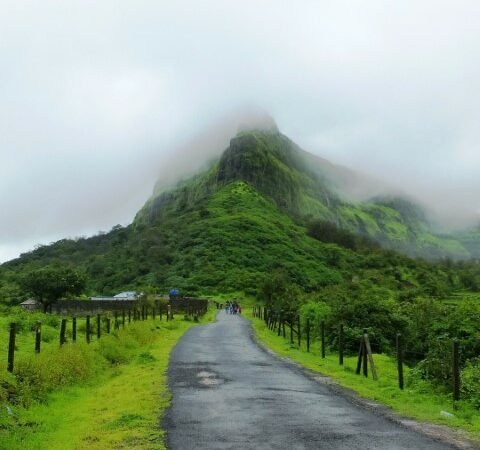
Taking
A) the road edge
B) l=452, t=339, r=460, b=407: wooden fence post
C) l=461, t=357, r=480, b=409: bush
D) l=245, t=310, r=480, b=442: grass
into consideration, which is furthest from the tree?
l=452, t=339, r=460, b=407: wooden fence post

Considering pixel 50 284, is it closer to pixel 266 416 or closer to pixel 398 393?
pixel 398 393

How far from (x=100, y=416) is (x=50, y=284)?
244 ft

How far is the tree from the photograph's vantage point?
82812 mm

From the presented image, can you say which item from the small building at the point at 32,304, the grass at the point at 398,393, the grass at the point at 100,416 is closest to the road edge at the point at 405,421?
the grass at the point at 398,393

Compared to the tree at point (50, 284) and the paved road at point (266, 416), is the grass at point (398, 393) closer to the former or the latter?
the paved road at point (266, 416)


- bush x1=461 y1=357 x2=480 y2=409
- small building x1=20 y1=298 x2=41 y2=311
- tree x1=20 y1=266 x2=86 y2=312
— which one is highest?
tree x1=20 y1=266 x2=86 y2=312

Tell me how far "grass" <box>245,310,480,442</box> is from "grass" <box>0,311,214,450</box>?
19.4 ft

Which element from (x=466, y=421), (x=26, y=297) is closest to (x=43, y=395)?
(x=466, y=421)

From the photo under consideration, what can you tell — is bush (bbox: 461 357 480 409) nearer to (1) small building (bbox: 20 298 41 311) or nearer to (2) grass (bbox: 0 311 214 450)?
(2) grass (bbox: 0 311 214 450)

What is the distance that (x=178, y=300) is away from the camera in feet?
259

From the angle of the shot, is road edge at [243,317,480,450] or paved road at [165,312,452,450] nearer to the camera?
paved road at [165,312,452,450]

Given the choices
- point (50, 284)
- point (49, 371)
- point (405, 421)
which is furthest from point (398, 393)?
point (50, 284)

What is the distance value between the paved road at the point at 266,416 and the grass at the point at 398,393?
43.4 inches

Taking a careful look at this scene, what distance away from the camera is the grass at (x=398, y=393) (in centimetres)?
1275
